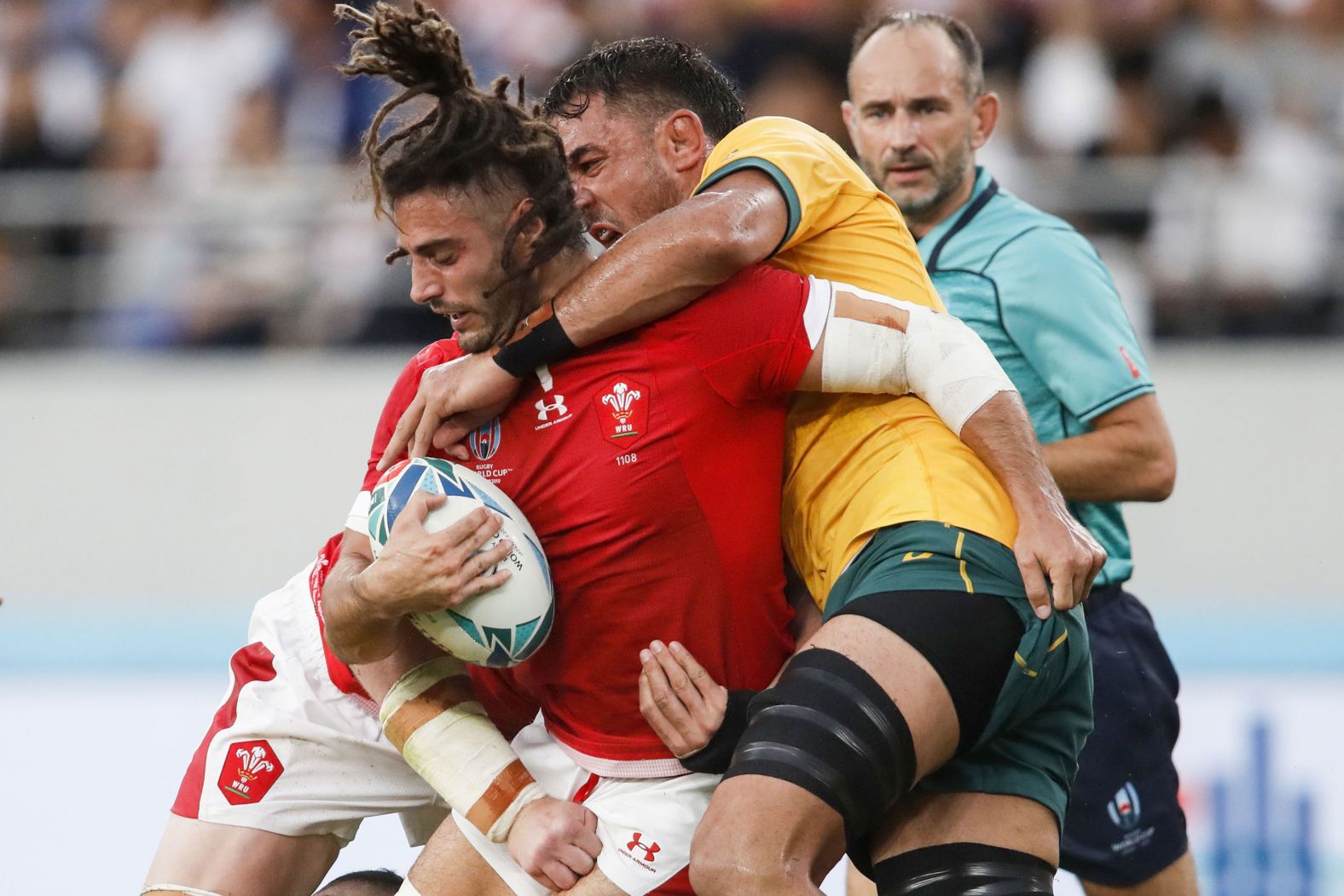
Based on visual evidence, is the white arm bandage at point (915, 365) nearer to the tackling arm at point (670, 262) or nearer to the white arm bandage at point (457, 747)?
the tackling arm at point (670, 262)

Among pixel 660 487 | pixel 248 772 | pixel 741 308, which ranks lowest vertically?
pixel 248 772

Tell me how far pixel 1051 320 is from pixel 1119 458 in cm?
38

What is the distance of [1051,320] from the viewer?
14.0 feet

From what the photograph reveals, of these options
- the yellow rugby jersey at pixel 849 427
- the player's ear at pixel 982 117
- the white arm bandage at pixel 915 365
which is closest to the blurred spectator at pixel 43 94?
the player's ear at pixel 982 117

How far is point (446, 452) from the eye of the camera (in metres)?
3.49

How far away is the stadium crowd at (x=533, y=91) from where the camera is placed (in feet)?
28.6

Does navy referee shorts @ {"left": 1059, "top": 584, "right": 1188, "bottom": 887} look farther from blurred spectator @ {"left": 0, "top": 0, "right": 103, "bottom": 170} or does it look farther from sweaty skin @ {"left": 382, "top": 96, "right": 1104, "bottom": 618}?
blurred spectator @ {"left": 0, "top": 0, "right": 103, "bottom": 170}

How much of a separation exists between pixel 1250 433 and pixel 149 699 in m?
5.40

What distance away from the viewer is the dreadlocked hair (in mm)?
3334

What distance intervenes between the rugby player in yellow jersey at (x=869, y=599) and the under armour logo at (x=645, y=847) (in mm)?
170

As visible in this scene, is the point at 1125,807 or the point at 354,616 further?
the point at 1125,807

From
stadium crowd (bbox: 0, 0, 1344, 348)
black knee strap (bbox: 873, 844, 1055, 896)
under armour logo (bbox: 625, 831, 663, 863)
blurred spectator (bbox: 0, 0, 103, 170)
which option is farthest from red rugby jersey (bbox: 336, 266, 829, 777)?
blurred spectator (bbox: 0, 0, 103, 170)

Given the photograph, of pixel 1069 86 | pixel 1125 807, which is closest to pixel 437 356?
pixel 1125 807

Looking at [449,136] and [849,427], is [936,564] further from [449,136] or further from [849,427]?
[449,136]
